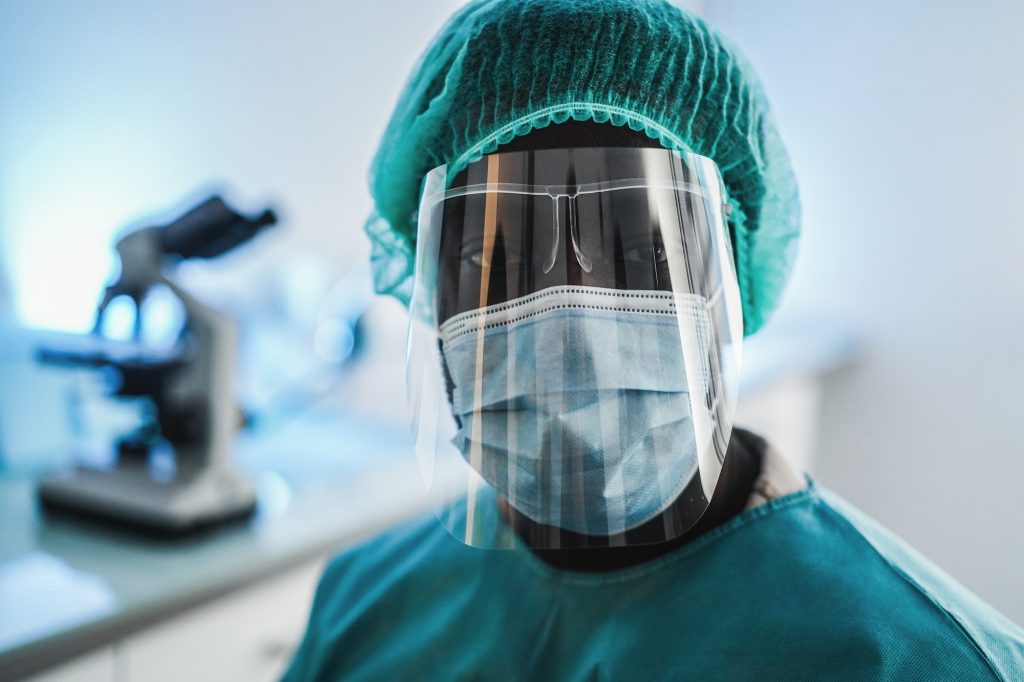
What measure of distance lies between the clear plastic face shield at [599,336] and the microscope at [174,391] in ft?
2.34

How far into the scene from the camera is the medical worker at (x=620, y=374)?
609mm

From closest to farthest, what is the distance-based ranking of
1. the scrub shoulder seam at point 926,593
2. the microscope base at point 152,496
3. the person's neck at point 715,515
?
the scrub shoulder seam at point 926,593 → the person's neck at point 715,515 → the microscope base at point 152,496

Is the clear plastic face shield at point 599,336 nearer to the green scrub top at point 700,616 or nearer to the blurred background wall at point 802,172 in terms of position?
the green scrub top at point 700,616

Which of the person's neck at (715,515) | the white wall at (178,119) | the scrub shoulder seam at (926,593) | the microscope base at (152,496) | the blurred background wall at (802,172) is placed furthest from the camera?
the white wall at (178,119)

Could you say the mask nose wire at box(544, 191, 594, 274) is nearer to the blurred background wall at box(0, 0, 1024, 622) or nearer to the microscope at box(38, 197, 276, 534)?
the blurred background wall at box(0, 0, 1024, 622)

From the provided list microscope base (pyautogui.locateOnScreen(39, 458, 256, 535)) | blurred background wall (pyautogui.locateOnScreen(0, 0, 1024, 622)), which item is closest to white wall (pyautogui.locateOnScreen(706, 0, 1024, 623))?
blurred background wall (pyautogui.locateOnScreen(0, 0, 1024, 622))

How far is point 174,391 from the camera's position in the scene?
1.25m

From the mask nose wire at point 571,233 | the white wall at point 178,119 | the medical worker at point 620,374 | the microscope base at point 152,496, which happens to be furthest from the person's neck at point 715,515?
the white wall at point 178,119

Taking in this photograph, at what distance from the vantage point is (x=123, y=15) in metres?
1.51

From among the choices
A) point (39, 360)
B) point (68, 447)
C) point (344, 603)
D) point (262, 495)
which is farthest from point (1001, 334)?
point (68, 447)

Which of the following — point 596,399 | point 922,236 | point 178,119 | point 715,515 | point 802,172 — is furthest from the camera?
point 178,119

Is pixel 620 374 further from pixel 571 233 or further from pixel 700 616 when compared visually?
pixel 700 616

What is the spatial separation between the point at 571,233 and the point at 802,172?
0.66 metres

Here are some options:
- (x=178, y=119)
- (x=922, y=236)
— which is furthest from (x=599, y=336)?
(x=178, y=119)
